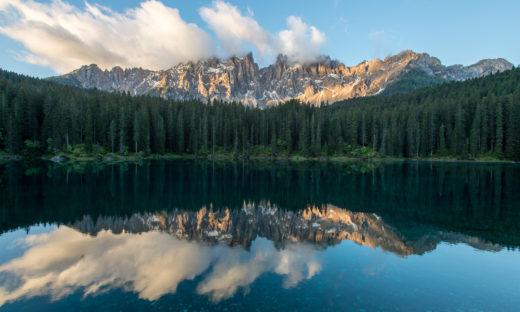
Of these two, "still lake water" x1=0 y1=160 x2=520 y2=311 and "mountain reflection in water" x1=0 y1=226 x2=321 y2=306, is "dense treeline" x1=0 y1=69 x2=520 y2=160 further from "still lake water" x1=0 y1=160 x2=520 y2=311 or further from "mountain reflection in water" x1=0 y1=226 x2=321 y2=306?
"mountain reflection in water" x1=0 y1=226 x2=321 y2=306

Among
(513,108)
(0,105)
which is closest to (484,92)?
(513,108)

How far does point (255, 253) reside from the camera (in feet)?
46.9

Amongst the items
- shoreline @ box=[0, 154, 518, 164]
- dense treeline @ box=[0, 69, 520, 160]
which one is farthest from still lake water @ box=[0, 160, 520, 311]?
dense treeline @ box=[0, 69, 520, 160]

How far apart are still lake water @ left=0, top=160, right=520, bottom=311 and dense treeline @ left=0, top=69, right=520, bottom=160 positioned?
63.0m

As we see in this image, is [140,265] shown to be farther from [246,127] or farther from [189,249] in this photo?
[246,127]

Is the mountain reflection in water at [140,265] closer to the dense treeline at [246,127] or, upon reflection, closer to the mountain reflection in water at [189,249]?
the mountain reflection in water at [189,249]

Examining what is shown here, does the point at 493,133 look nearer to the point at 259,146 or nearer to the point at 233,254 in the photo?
the point at 259,146

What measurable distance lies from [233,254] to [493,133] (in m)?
106

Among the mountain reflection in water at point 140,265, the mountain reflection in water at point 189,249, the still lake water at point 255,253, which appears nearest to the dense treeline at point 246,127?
the still lake water at point 255,253

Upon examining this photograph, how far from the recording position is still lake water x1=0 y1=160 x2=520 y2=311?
9.73m

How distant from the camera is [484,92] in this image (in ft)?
383

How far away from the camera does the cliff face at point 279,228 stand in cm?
1603

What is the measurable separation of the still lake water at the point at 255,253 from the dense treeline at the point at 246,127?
6302 centimetres

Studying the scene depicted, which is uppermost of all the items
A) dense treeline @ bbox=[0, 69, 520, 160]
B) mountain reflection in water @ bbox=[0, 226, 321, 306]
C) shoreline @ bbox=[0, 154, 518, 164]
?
dense treeline @ bbox=[0, 69, 520, 160]
